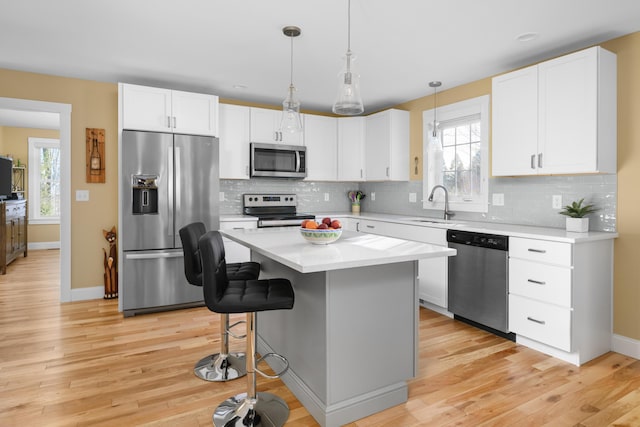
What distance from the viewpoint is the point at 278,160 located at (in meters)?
4.82

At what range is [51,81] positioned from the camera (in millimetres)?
3965

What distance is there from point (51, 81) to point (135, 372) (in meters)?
3.19

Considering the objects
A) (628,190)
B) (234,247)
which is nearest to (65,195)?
(234,247)

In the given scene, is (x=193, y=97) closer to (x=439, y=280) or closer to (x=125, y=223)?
(x=125, y=223)

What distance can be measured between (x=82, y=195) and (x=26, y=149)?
4753 mm

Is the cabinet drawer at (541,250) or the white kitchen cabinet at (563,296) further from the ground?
the cabinet drawer at (541,250)

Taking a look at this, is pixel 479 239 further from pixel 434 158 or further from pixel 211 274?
pixel 211 274

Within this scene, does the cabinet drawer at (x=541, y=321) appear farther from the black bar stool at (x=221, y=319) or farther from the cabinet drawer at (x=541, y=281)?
the black bar stool at (x=221, y=319)

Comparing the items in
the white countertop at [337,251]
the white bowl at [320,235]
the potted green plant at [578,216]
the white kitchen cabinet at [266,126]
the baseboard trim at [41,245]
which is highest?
the white kitchen cabinet at [266,126]

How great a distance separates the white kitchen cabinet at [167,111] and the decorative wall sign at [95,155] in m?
0.62

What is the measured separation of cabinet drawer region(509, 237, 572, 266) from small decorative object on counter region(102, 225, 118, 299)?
12.9ft

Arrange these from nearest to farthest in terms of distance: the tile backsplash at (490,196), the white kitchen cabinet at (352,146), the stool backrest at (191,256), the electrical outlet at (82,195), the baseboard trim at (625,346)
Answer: the stool backrest at (191,256)
the baseboard trim at (625,346)
the tile backsplash at (490,196)
the electrical outlet at (82,195)
the white kitchen cabinet at (352,146)

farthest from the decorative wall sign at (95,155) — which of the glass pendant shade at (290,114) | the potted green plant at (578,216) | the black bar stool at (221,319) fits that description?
the potted green plant at (578,216)

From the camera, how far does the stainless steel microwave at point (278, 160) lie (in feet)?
15.3
